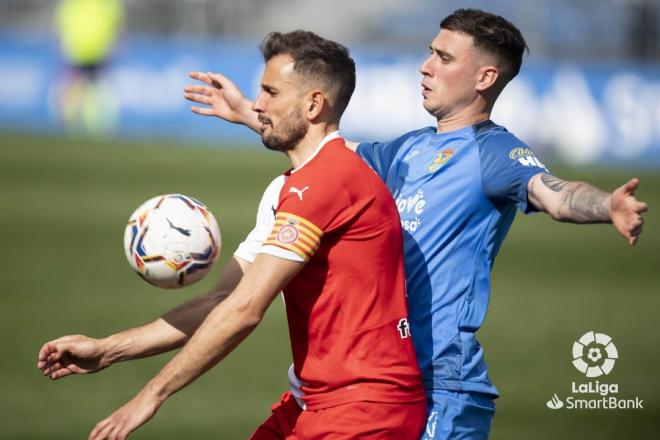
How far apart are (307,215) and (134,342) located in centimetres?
127

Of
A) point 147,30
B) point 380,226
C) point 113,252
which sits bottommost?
point 113,252

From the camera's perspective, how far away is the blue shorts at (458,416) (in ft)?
15.4

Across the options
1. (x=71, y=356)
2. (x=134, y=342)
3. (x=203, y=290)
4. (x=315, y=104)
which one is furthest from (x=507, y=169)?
(x=203, y=290)

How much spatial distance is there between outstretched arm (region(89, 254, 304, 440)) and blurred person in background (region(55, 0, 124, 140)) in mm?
22873

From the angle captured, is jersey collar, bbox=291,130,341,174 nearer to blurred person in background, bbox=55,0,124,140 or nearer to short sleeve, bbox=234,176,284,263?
short sleeve, bbox=234,176,284,263

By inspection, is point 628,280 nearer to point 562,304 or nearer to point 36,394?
point 562,304

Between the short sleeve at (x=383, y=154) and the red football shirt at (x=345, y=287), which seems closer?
the red football shirt at (x=345, y=287)

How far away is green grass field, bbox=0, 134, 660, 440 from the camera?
333 inches

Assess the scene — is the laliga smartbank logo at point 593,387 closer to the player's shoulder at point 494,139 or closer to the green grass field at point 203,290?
the green grass field at point 203,290

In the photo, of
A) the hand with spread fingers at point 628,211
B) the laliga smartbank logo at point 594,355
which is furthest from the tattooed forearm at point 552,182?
Answer: the laliga smartbank logo at point 594,355

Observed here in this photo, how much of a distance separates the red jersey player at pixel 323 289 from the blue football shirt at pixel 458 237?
32 cm

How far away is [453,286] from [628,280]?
10.2 m

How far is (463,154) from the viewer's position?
5.11 m

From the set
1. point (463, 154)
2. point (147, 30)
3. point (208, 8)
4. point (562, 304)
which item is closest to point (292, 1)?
point (208, 8)
